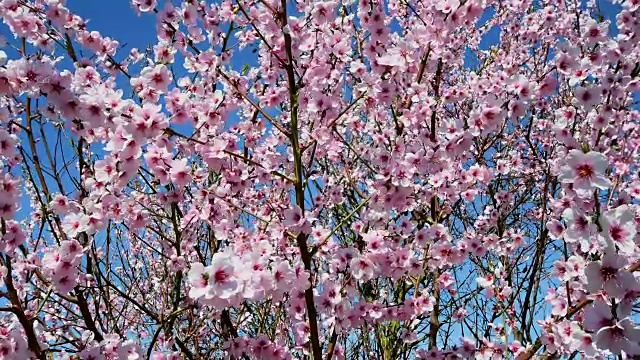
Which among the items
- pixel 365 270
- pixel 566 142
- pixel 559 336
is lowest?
pixel 559 336

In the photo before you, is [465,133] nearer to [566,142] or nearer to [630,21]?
[566,142]

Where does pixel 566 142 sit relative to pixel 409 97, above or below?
below

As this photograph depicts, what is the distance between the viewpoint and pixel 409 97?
4078 mm

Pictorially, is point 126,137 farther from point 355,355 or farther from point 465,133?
point 355,355

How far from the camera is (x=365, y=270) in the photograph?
3.56 m

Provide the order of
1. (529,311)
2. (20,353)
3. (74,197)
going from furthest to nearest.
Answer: (529,311) → (74,197) → (20,353)

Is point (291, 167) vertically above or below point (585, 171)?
above

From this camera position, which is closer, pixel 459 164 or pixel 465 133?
pixel 465 133

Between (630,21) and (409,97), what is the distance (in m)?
1.54

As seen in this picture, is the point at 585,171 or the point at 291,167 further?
the point at 291,167

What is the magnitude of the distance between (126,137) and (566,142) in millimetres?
2457

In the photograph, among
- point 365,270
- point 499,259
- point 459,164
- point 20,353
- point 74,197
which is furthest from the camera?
point 499,259

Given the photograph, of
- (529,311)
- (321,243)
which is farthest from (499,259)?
(321,243)

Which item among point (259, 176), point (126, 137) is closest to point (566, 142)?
point (259, 176)
